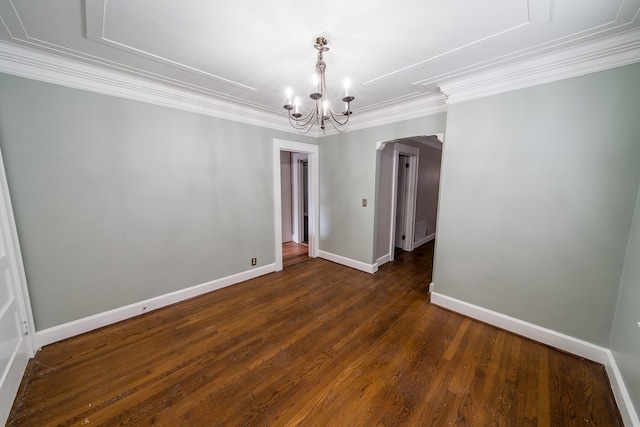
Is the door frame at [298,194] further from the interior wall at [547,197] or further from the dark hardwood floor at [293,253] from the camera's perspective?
the interior wall at [547,197]

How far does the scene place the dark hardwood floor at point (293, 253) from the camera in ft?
14.0

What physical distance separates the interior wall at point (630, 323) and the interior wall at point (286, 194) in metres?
4.86

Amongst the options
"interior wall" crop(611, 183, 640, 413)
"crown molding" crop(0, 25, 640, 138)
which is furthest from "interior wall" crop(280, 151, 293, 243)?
"interior wall" crop(611, 183, 640, 413)

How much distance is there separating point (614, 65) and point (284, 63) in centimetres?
256

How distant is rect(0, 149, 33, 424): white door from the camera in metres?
1.49

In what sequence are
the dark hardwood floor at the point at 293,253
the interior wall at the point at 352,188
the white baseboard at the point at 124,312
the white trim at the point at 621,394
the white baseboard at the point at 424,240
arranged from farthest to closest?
1. the white baseboard at the point at 424,240
2. the dark hardwood floor at the point at 293,253
3. the interior wall at the point at 352,188
4. the white baseboard at the point at 124,312
5. the white trim at the point at 621,394

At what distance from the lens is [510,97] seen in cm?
213

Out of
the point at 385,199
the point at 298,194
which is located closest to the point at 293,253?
the point at 298,194

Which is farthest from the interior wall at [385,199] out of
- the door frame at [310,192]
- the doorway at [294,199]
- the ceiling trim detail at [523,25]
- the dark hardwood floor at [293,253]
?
the doorway at [294,199]

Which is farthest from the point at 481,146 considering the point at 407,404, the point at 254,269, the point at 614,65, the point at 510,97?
the point at 254,269

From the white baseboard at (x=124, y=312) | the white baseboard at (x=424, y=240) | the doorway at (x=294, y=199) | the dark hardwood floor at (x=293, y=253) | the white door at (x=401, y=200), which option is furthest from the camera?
the doorway at (x=294, y=199)

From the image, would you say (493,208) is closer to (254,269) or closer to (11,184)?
(254,269)

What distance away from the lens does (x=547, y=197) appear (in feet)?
6.60

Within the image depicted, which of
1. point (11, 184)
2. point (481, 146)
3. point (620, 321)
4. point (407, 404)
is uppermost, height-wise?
point (481, 146)
